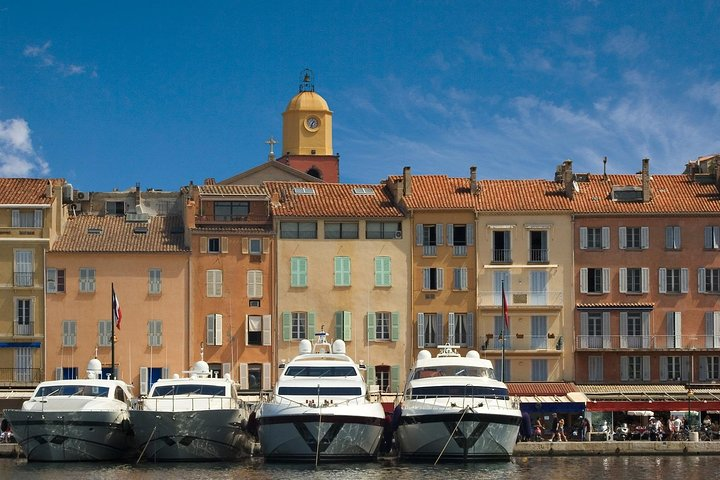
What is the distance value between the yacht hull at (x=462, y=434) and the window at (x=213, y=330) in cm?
2218

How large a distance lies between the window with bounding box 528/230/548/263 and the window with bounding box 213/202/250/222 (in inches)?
612

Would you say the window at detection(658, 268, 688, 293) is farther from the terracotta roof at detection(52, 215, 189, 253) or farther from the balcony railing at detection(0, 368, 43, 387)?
the balcony railing at detection(0, 368, 43, 387)

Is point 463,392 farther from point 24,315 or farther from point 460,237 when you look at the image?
point 24,315

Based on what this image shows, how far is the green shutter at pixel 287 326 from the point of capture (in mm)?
98938

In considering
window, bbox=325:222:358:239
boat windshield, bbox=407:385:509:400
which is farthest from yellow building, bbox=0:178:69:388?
boat windshield, bbox=407:385:509:400

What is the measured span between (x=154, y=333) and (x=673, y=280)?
28269 millimetres

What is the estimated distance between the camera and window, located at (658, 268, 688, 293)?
100438 mm

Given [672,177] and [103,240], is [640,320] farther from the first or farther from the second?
[103,240]

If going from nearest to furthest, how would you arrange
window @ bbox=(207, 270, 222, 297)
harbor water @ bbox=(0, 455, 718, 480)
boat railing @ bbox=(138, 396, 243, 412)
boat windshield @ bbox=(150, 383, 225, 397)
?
harbor water @ bbox=(0, 455, 718, 480) → boat railing @ bbox=(138, 396, 243, 412) → boat windshield @ bbox=(150, 383, 225, 397) → window @ bbox=(207, 270, 222, 297)

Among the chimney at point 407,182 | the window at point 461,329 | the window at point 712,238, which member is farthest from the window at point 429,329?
the window at point 712,238

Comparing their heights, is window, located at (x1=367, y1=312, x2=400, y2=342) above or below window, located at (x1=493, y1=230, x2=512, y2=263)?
below

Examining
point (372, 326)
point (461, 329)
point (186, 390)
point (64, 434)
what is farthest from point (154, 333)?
point (64, 434)

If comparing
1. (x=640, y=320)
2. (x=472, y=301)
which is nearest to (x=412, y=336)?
(x=472, y=301)

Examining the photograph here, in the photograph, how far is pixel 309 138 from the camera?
131 metres
